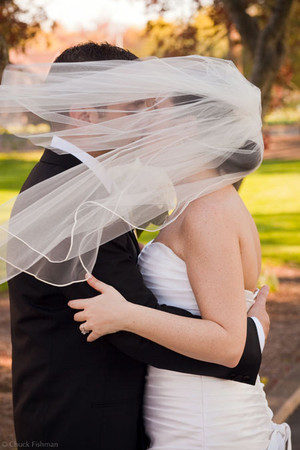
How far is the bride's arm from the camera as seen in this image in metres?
2.35

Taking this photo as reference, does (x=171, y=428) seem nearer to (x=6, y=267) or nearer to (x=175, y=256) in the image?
(x=175, y=256)

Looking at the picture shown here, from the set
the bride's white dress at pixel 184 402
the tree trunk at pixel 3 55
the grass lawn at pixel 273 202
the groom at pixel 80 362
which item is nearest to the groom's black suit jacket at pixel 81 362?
the groom at pixel 80 362

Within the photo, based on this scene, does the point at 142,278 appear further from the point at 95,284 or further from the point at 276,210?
the point at 276,210

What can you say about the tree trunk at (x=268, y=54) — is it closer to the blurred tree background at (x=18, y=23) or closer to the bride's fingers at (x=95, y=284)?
the blurred tree background at (x=18, y=23)

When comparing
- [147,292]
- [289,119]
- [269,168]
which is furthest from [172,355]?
[289,119]

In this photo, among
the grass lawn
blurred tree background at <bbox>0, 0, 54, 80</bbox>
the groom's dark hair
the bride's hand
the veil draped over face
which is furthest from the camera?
the grass lawn

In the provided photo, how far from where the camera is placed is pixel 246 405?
2658 mm

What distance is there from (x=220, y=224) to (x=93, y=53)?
2.83 ft

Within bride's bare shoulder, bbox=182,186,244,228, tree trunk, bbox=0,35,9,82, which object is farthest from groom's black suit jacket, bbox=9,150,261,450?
tree trunk, bbox=0,35,9,82

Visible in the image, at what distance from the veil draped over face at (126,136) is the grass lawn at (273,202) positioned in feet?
0.95

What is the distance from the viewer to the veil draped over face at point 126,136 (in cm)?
245

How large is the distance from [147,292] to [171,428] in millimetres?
549

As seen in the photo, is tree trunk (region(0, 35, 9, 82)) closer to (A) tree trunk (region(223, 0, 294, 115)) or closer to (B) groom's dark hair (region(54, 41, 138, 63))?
(B) groom's dark hair (region(54, 41, 138, 63))

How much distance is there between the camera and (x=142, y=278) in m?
2.47
